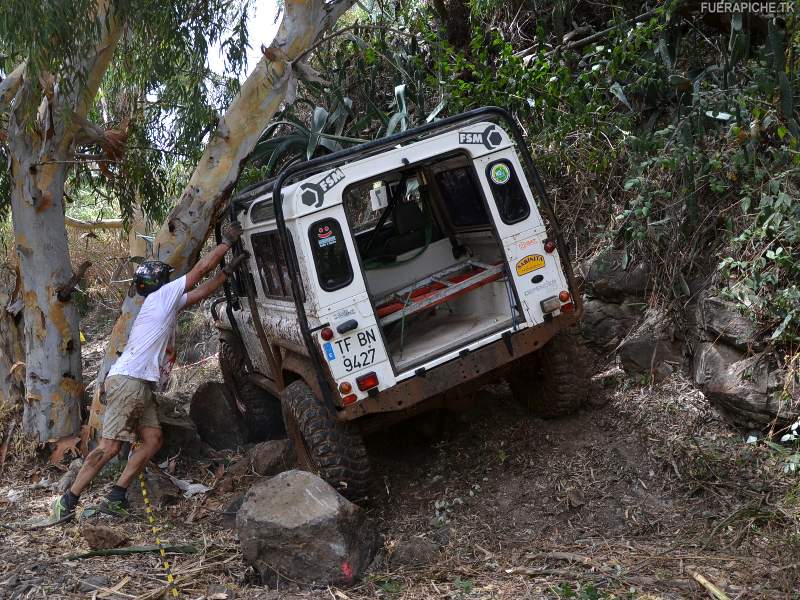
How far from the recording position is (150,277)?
6.23m

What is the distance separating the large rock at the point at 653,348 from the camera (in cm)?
618

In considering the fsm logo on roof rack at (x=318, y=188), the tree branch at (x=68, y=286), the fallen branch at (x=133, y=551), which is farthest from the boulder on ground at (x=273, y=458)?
the tree branch at (x=68, y=286)

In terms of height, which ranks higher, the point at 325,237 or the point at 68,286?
the point at 68,286

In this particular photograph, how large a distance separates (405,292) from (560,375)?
1298 millimetres

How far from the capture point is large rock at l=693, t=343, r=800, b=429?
4848 mm

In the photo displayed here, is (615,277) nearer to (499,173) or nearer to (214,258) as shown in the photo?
(499,173)

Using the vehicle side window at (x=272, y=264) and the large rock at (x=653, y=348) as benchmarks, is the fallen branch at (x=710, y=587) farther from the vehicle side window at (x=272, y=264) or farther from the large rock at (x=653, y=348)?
the vehicle side window at (x=272, y=264)

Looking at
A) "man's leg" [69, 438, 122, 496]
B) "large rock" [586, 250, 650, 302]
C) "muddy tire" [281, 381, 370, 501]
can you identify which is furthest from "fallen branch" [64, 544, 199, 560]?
"large rock" [586, 250, 650, 302]

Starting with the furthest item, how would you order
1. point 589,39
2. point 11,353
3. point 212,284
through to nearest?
point 11,353
point 589,39
point 212,284

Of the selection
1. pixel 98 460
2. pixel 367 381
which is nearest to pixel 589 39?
pixel 367 381

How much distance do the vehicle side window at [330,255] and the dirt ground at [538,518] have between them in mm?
1570

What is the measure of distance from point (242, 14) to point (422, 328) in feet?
11.8

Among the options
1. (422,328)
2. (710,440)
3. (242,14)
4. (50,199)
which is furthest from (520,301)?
(50,199)

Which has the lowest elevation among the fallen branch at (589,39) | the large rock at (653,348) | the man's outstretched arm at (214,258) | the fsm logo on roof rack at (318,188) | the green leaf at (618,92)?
the large rock at (653,348)
